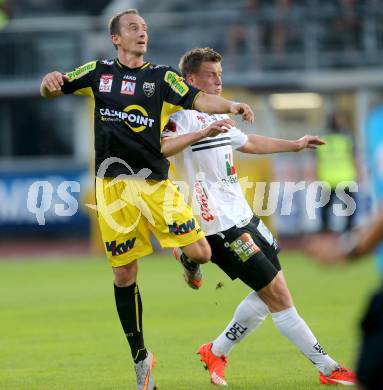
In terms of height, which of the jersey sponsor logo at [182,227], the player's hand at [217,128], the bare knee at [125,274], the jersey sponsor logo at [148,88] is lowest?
the bare knee at [125,274]

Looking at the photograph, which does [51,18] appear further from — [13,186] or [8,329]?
[8,329]

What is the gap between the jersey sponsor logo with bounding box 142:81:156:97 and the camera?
7.54 metres

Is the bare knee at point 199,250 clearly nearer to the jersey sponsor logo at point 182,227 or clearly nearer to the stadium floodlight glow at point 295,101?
the jersey sponsor logo at point 182,227

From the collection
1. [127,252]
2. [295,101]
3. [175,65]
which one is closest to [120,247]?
[127,252]

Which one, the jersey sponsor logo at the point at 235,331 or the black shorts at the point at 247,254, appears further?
the jersey sponsor logo at the point at 235,331

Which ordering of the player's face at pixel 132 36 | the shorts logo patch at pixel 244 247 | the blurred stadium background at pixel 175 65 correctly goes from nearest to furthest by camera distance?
→ the player's face at pixel 132 36 → the shorts logo patch at pixel 244 247 → the blurred stadium background at pixel 175 65

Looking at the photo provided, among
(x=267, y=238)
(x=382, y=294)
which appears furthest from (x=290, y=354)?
(x=382, y=294)

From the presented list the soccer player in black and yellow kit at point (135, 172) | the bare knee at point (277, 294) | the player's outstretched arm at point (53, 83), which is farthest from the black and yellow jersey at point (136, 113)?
the bare knee at point (277, 294)

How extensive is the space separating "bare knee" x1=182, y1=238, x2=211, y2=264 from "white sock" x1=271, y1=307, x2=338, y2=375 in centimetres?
76

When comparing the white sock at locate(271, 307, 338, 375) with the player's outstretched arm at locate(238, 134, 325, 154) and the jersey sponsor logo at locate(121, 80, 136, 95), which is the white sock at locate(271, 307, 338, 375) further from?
the jersey sponsor logo at locate(121, 80, 136, 95)

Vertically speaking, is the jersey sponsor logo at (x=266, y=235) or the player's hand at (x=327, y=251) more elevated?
the player's hand at (x=327, y=251)

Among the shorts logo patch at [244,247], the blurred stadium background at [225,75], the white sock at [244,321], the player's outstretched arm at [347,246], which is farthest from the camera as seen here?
the blurred stadium background at [225,75]

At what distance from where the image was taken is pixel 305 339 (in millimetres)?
7742

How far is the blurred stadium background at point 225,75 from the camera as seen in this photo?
25594 mm
